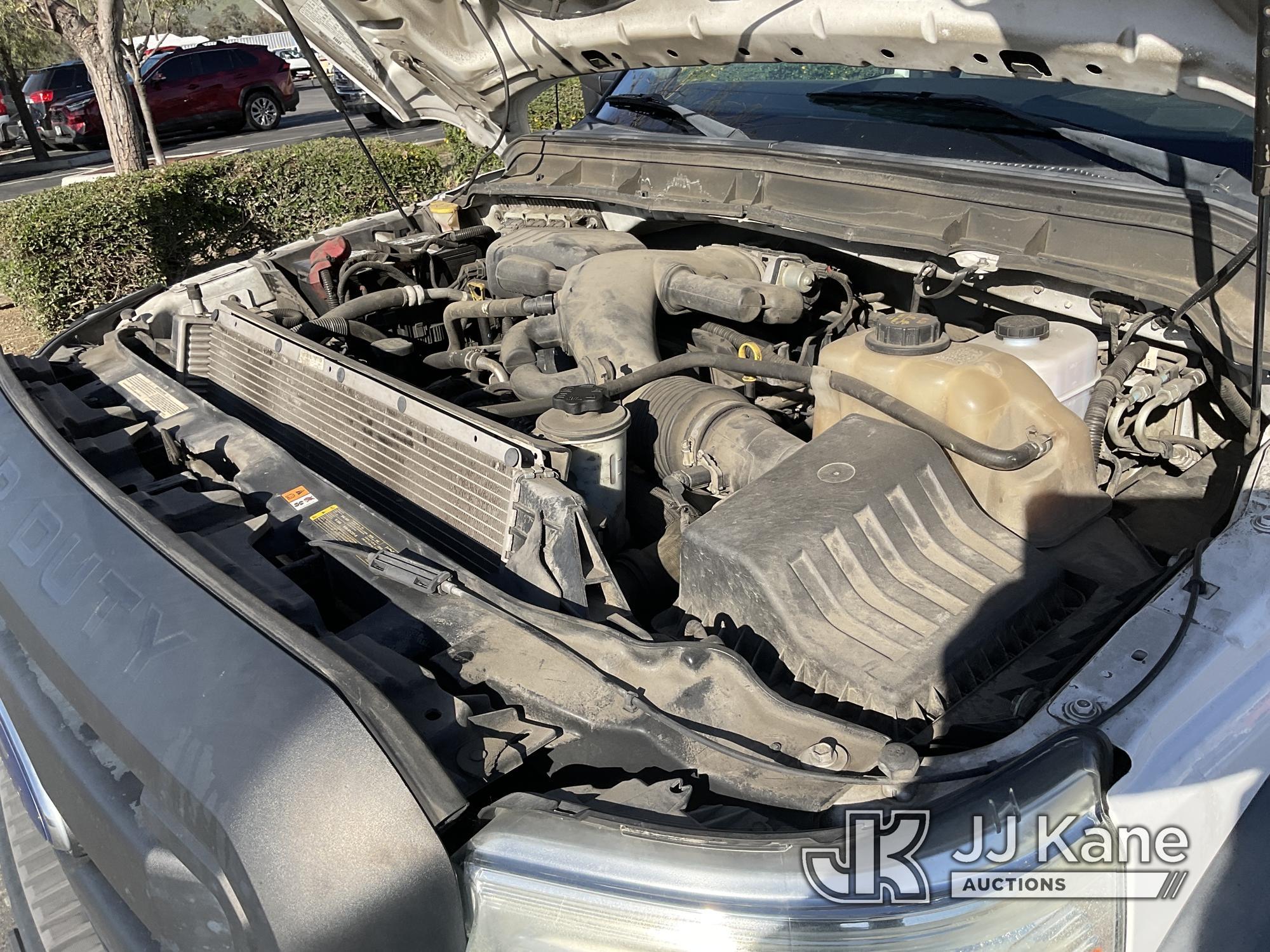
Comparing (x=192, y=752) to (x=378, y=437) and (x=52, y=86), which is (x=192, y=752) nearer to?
(x=378, y=437)

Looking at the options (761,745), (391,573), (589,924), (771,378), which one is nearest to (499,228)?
(771,378)

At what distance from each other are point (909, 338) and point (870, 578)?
0.52m

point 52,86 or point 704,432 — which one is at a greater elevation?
point 52,86

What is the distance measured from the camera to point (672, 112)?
9.83 ft

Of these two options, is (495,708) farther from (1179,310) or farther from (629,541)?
(1179,310)

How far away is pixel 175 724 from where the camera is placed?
116 cm

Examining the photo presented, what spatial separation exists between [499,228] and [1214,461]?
223 centimetres

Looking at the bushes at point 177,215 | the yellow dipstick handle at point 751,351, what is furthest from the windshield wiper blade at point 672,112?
the bushes at point 177,215

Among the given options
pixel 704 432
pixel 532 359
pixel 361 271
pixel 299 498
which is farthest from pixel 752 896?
pixel 361 271

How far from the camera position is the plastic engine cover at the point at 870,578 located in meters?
1.37

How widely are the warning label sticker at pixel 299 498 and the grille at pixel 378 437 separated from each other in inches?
6.5

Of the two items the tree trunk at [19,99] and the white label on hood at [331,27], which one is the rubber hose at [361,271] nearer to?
the white label on hood at [331,27]

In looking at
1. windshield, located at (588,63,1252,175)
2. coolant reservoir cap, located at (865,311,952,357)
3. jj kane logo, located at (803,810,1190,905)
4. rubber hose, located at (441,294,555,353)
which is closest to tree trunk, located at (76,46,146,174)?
windshield, located at (588,63,1252,175)

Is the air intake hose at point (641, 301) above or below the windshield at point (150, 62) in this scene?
below
